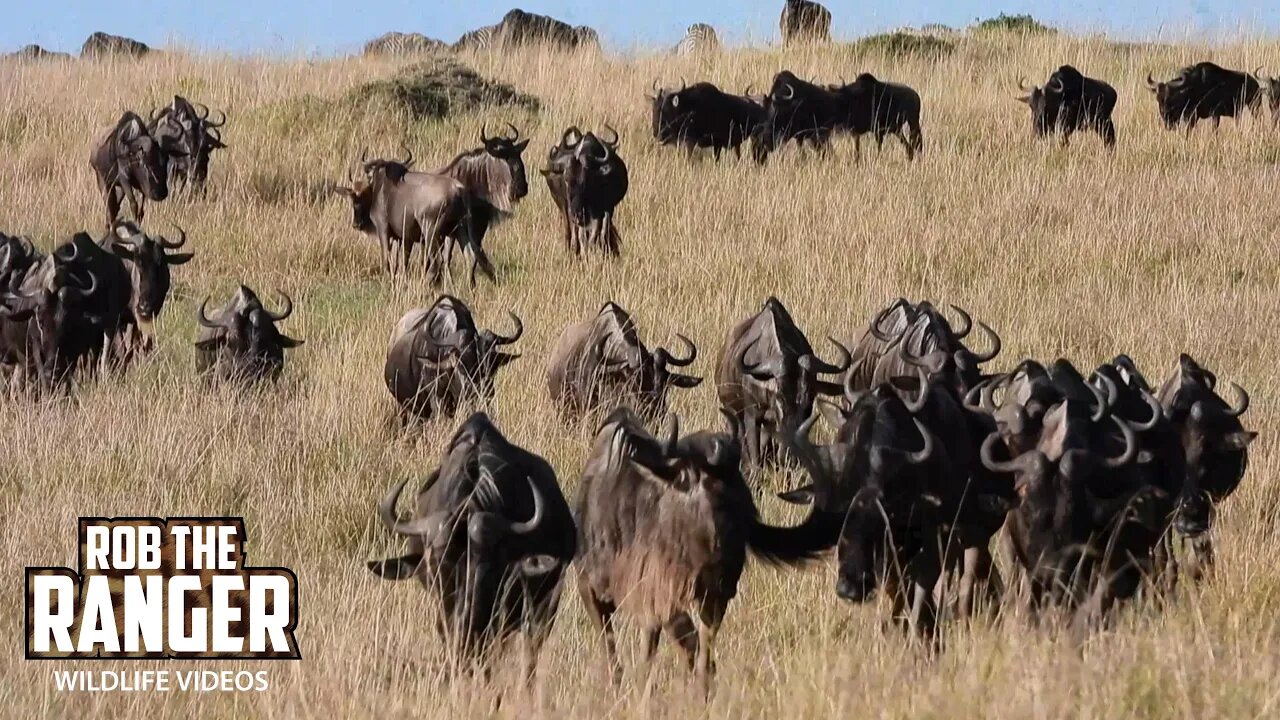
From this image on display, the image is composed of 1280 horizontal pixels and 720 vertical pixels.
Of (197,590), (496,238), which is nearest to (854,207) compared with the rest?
(496,238)

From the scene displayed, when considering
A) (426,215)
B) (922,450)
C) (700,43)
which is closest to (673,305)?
(426,215)

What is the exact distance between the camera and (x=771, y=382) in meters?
7.44

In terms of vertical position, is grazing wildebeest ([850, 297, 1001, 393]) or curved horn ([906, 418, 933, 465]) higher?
grazing wildebeest ([850, 297, 1001, 393])

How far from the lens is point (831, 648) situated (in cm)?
483

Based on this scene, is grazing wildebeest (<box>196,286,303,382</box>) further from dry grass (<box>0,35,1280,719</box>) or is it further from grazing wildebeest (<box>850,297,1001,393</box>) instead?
grazing wildebeest (<box>850,297,1001,393</box>)

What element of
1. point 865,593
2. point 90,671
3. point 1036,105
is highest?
point 1036,105

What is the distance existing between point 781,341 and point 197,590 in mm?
2828

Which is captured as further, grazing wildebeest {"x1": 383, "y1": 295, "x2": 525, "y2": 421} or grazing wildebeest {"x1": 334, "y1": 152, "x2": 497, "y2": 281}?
grazing wildebeest {"x1": 334, "y1": 152, "x2": 497, "y2": 281}

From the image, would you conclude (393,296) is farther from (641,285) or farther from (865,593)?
(865,593)

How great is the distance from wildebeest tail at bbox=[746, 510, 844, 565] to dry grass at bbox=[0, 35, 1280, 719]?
251 millimetres

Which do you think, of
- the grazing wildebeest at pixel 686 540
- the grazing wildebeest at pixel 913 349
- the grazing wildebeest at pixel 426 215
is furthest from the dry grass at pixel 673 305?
the grazing wildebeest at pixel 913 349

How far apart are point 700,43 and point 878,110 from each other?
6387 mm

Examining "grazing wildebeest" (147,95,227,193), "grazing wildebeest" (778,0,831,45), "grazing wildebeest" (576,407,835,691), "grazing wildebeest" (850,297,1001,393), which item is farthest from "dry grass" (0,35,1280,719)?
"grazing wildebeest" (778,0,831,45)

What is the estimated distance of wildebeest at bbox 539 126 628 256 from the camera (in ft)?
42.3
